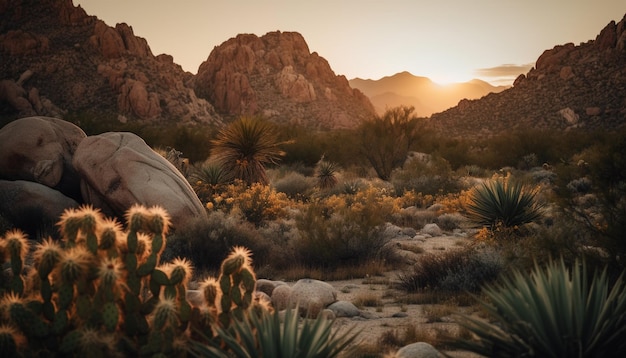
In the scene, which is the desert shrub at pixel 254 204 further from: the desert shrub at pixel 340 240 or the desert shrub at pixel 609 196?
the desert shrub at pixel 609 196

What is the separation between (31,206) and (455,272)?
7.76 meters

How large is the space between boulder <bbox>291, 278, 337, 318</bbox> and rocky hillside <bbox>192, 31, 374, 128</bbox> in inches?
2814

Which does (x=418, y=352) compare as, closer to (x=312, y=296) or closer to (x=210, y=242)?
(x=312, y=296)

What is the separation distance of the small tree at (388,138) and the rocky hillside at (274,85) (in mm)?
52789

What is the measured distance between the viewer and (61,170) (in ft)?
37.3

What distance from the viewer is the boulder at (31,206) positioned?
10.1 metres

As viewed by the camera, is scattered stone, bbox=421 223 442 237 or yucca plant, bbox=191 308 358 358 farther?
scattered stone, bbox=421 223 442 237

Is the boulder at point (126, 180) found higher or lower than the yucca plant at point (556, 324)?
higher

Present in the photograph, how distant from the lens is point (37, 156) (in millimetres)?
11227

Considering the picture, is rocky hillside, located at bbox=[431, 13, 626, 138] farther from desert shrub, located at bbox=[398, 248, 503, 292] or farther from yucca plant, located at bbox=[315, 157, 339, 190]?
desert shrub, located at bbox=[398, 248, 503, 292]

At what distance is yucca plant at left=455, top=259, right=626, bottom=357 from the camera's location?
3.38 m

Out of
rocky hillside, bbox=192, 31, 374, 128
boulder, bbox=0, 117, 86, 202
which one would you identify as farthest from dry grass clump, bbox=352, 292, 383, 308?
rocky hillside, bbox=192, 31, 374, 128

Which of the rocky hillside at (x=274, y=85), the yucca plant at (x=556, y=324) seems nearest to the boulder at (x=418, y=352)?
the yucca plant at (x=556, y=324)

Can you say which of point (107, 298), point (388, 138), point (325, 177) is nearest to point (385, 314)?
point (107, 298)
